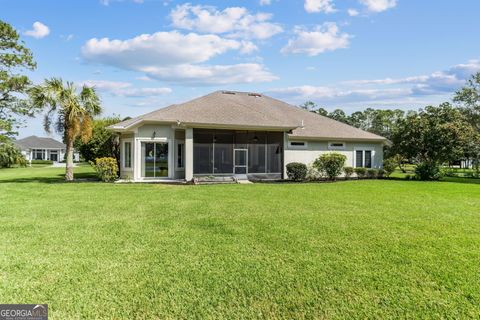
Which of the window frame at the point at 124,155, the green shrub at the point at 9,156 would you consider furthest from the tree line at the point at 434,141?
the green shrub at the point at 9,156

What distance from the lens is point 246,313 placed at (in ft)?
13.4

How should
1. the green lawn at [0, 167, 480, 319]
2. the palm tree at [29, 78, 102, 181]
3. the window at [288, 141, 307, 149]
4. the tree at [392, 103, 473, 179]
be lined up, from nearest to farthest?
the green lawn at [0, 167, 480, 319], the palm tree at [29, 78, 102, 181], the window at [288, 141, 307, 149], the tree at [392, 103, 473, 179]

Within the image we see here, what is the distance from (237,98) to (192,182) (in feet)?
32.5

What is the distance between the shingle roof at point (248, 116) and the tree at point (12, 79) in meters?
11.4

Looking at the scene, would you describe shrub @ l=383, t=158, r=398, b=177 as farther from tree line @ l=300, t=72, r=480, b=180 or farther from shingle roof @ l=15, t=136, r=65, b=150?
shingle roof @ l=15, t=136, r=65, b=150

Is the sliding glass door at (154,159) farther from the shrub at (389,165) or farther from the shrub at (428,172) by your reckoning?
the shrub at (428,172)

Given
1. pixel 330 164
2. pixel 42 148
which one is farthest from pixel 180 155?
pixel 42 148

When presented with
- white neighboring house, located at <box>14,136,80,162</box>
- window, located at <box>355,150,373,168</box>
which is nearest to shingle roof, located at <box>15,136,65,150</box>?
white neighboring house, located at <box>14,136,80,162</box>

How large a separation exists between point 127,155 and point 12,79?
44.4ft

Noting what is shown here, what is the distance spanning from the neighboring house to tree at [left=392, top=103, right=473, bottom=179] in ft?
19.4

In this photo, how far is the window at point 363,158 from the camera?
2620 centimetres

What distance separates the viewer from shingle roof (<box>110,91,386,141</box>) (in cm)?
2069

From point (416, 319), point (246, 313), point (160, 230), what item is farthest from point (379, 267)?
point (160, 230)

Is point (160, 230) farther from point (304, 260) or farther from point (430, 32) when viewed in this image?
point (430, 32)
